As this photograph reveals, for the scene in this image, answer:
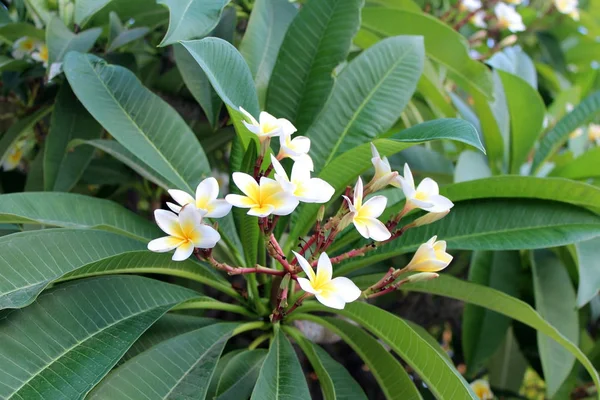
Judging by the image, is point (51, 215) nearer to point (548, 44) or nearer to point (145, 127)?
point (145, 127)

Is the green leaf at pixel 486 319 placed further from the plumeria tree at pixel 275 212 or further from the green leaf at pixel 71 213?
the green leaf at pixel 71 213

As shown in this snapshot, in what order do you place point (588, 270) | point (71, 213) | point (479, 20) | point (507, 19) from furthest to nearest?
point (479, 20) < point (507, 19) < point (588, 270) < point (71, 213)

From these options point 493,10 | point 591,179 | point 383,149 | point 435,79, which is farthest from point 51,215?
point 493,10

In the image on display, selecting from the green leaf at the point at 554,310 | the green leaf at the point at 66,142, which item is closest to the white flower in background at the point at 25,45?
the green leaf at the point at 66,142

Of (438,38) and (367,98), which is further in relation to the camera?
(438,38)

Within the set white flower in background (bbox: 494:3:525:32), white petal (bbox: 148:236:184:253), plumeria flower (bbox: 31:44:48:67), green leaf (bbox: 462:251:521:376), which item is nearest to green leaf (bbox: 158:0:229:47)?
white petal (bbox: 148:236:184:253)

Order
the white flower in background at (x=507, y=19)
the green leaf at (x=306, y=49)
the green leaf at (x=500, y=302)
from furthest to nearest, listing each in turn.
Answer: the white flower in background at (x=507, y=19), the green leaf at (x=306, y=49), the green leaf at (x=500, y=302)

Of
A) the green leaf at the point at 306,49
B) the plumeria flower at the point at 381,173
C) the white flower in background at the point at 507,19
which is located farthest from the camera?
the white flower in background at the point at 507,19

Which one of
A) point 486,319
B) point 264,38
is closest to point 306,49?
point 264,38

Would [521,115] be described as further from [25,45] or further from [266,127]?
[25,45]
